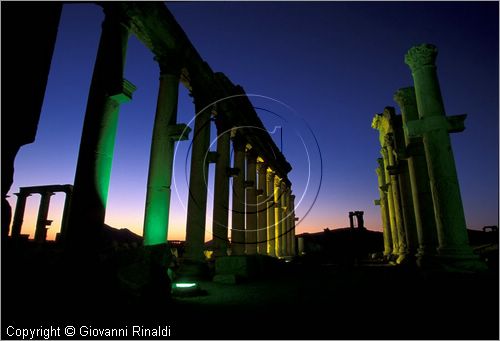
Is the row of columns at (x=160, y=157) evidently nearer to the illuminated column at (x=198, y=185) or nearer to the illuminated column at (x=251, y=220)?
the illuminated column at (x=198, y=185)

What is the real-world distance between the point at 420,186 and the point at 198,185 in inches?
661

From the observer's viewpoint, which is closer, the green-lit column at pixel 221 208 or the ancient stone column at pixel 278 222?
the green-lit column at pixel 221 208

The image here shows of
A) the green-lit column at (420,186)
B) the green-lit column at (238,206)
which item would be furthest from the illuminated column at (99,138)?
the green-lit column at (420,186)

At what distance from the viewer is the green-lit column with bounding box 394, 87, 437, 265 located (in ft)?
64.3

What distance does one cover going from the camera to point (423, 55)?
16297 millimetres

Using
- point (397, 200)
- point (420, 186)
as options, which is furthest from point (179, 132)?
point (397, 200)

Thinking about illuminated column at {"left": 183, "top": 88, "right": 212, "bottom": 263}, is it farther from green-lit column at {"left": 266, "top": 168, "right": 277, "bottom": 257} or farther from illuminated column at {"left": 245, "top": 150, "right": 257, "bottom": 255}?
green-lit column at {"left": 266, "top": 168, "right": 277, "bottom": 257}

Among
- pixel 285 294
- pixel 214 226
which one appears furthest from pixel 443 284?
pixel 214 226

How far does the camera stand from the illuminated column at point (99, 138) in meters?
11.3

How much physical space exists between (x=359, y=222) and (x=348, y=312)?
27794 mm

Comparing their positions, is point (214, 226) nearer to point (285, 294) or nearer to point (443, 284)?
point (285, 294)

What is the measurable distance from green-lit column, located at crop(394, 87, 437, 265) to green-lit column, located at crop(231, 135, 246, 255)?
1477 cm

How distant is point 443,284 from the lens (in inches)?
473

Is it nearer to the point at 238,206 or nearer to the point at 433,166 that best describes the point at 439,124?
the point at 433,166
